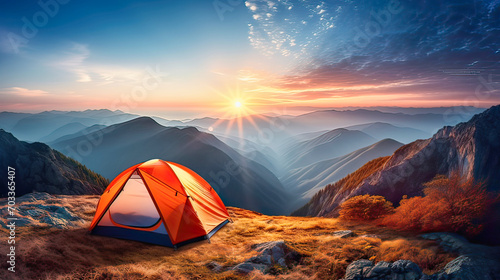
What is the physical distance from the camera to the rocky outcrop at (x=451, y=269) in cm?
556

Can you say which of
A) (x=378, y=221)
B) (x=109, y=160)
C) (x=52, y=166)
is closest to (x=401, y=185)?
(x=378, y=221)

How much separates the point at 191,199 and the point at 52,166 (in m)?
38.0

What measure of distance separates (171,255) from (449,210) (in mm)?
14491

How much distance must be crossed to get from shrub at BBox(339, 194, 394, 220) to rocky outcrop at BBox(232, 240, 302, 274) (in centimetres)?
900

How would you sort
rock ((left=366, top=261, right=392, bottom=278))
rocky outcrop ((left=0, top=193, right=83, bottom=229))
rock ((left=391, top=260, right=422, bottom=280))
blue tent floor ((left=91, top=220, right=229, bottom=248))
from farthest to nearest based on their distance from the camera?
blue tent floor ((left=91, top=220, right=229, bottom=248)) < rocky outcrop ((left=0, top=193, right=83, bottom=229)) < rock ((left=366, top=261, right=392, bottom=278)) < rock ((left=391, top=260, right=422, bottom=280))

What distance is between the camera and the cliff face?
12.0 metres

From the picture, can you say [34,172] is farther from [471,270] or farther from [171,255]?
[471,270]

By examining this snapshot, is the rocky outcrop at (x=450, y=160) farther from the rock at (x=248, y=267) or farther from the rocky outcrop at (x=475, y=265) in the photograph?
the rock at (x=248, y=267)

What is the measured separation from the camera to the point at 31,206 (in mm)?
12398

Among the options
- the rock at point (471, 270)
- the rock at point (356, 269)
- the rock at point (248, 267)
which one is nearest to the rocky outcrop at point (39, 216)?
the rock at point (248, 267)

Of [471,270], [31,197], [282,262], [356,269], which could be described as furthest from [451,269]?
[31,197]

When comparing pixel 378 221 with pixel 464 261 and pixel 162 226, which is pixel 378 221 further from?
pixel 162 226

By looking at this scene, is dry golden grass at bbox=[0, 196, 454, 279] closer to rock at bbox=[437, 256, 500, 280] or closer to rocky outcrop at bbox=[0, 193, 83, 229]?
rocky outcrop at bbox=[0, 193, 83, 229]

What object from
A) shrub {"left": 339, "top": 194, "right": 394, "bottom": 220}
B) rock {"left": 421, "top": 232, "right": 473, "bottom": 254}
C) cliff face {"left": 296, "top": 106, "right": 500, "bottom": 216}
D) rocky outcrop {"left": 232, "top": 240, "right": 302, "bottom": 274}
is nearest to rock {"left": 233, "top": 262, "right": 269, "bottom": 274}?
rocky outcrop {"left": 232, "top": 240, "right": 302, "bottom": 274}
